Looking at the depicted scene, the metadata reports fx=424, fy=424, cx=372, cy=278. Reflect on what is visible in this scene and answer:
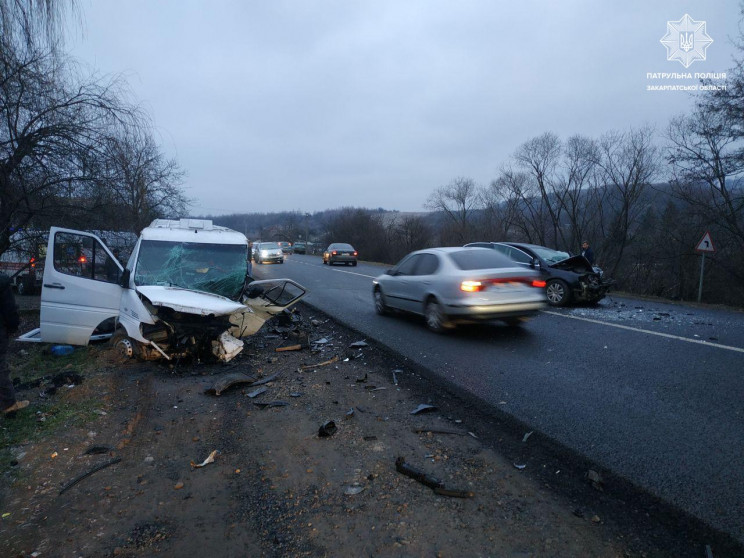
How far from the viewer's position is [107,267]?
23.8ft

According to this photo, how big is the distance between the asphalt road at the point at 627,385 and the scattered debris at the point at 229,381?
2443 millimetres

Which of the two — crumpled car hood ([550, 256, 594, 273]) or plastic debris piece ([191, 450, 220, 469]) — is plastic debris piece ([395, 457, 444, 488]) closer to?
plastic debris piece ([191, 450, 220, 469])

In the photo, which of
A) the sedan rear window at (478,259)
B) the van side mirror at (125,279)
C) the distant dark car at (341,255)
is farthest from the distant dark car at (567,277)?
the distant dark car at (341,255)

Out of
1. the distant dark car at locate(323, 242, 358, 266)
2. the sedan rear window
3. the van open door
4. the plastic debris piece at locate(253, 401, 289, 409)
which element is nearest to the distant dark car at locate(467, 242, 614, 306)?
the sedan rear window

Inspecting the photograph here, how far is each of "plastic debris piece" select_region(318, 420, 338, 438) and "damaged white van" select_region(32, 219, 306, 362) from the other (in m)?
2.58

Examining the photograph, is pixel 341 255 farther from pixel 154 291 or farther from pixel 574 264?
pixel 154 291

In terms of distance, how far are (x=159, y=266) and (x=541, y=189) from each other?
4178 centimetres

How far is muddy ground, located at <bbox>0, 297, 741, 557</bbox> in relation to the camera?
103 inches

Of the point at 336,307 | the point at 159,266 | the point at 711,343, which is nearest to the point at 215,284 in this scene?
the point at 159,266

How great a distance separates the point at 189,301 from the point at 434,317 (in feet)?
14.6

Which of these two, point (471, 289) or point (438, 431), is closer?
point (438, 431)

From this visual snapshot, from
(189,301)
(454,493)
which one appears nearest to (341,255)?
(189,301)

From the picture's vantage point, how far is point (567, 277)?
11.2 m

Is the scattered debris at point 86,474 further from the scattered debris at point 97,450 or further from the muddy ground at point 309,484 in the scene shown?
the scattered debris at point 97,450
